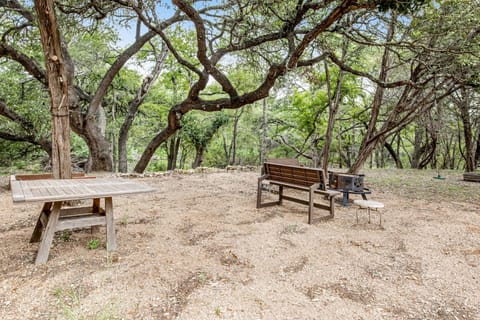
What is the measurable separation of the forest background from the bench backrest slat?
1823mm

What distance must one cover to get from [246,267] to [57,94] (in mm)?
3012

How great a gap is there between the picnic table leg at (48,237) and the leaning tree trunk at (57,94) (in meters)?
1.14

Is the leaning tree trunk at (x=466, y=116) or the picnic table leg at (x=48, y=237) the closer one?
the picnic table leg at (x=48, y=237)

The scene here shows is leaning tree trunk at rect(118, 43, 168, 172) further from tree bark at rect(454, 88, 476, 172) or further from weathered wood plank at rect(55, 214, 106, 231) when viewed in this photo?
tree bark at rect(454, 88, 476, 172)

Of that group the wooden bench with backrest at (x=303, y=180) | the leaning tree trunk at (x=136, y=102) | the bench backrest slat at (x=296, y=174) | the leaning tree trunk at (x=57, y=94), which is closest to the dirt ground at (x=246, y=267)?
the wooden bench with backrest at (x=303, y=180)

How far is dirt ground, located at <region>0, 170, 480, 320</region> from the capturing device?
1.78 m

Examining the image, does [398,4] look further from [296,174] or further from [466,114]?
[466,114]

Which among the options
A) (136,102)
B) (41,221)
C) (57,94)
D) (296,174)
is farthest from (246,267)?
(136,102)

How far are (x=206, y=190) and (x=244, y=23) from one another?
130 inches

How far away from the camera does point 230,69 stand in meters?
9.45

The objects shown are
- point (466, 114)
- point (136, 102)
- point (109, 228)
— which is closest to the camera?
point (109, 228)

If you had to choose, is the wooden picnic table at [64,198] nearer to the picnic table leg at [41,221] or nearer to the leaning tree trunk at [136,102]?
the picnic table leg at [41,221]

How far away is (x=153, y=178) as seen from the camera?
6.66m

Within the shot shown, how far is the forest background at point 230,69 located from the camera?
178 inches
